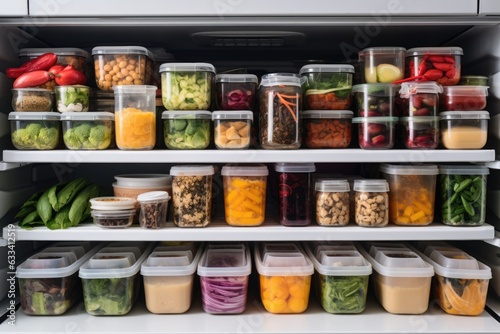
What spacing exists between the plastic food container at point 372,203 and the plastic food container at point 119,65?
80 cm

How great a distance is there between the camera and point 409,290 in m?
1.36

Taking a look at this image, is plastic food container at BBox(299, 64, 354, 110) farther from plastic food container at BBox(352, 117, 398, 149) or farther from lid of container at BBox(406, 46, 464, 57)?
lid of container at BBox(406, 46, 464, 57)

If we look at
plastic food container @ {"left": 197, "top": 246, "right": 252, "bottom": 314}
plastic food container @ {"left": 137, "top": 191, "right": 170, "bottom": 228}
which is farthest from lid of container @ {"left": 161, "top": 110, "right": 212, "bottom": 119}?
plastic food container @ {"left": 197, "top": 246, "right": 252, "bottom": 314}

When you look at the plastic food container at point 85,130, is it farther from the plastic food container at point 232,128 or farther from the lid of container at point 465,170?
the lid of container at point 465,170

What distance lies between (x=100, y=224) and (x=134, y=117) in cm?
35

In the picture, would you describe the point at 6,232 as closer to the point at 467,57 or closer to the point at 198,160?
the point at 198,160

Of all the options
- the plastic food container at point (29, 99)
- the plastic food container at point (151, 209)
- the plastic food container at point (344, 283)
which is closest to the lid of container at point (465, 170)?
the plastic food container at point (344, 283)

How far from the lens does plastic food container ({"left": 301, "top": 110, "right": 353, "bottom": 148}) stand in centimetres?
143

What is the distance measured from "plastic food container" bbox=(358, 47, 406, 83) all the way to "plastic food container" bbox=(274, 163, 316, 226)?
377 mm

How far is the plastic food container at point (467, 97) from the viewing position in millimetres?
1400

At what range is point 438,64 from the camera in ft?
4.68

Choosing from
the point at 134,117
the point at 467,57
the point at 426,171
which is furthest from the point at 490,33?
the point at 134,117

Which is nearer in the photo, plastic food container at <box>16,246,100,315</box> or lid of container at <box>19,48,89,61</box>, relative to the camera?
plastic food container at <box>16,246,100,315</box>

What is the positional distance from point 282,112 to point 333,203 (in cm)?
33
